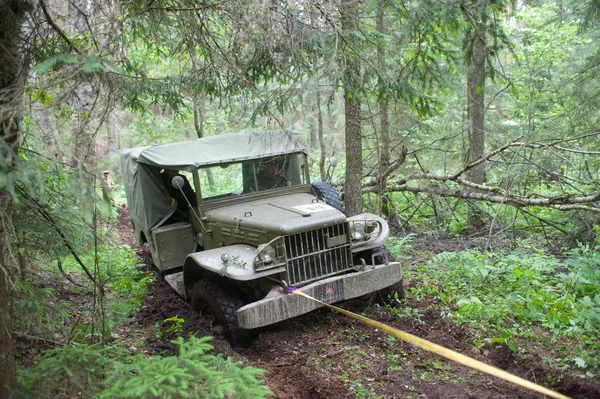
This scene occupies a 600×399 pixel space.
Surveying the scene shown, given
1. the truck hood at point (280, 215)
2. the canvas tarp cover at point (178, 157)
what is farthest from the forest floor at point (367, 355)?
the canvas tarp cover at point (178, 157)

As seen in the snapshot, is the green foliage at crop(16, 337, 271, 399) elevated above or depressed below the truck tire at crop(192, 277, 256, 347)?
above

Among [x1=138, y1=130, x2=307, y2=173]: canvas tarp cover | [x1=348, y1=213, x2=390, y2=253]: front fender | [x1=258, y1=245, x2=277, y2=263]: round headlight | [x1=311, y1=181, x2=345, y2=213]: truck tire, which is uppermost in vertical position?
[x1=138, y1=130, x2=307, y2=173]: canvas tarp cover

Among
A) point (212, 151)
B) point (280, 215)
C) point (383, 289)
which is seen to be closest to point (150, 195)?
point (212, 151)

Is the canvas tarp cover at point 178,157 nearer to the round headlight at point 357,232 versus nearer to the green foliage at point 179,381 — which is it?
the round headlight at point 357,232

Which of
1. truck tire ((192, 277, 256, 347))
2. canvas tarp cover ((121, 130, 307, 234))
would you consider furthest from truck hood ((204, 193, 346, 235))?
truck tire ((192, 277, 256, 347))

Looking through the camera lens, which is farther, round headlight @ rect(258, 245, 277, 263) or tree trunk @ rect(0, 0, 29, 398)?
round headlight @ rect(258, 245, 277, 263)

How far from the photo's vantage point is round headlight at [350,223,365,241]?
5.43 meters

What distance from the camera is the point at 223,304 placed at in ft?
15.8

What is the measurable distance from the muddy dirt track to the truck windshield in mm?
1658

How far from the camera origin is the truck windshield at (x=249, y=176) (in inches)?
237

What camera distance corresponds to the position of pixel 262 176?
6.21 meters

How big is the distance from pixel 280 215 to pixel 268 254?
23.3 inches

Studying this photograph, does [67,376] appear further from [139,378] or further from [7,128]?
[7,128]

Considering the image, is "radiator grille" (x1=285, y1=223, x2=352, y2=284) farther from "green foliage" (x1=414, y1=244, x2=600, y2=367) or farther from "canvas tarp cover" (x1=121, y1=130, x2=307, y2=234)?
"green foliage" (x1=414, y1=244, x2=600, y2=367)
